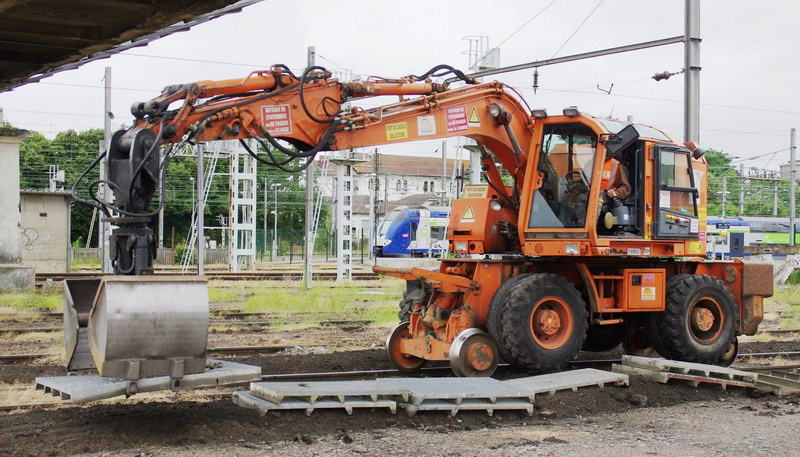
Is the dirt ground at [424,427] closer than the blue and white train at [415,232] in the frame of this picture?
Yes

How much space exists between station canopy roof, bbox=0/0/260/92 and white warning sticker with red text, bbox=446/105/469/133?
3.05 m

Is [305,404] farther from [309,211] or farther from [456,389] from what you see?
[309,211]

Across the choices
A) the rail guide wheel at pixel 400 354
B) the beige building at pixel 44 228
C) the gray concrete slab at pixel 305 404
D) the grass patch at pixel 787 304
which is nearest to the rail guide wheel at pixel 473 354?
the rail guide wheel at pixel 400 354

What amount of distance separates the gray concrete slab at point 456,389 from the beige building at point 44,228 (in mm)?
25212

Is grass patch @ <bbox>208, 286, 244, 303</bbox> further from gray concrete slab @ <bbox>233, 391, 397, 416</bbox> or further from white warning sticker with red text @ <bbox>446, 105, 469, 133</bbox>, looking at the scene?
gray concrete slab @ <bbox>233, 391, 397, 416</bbox>

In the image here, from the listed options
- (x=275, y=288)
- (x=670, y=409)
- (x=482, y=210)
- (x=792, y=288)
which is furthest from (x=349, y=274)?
(x=670, y=409)

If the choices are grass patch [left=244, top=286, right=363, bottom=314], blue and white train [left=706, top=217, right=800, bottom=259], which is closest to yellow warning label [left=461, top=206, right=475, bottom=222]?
grass patch [left=244, top=286, right=363, bottom=314]

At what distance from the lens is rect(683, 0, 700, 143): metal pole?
15602 mm

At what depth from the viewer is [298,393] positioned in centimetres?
776

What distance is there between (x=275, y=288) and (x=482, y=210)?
48.7 ft

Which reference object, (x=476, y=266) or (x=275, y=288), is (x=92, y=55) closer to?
(x=476, y=266)

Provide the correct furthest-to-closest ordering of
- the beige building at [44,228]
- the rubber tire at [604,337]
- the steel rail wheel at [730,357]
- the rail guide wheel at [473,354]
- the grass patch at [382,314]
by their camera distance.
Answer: the beige building at [44,228] < the grass patch at [382,314] < the rubber tire at [604,337] < the steel rail wheel at [730,357] < the rail guide wheel at [473,354]

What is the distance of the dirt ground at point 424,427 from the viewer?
6.90 metres

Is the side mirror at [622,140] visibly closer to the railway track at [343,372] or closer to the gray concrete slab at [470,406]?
the railway track at [343,372]
